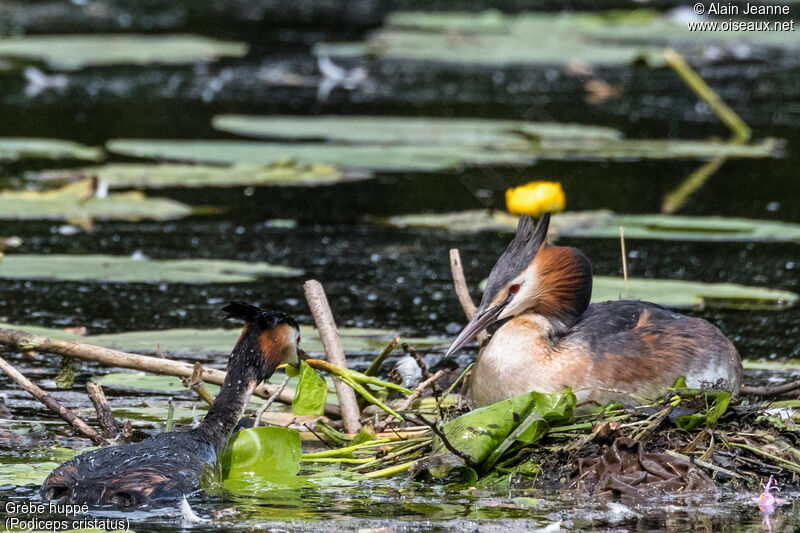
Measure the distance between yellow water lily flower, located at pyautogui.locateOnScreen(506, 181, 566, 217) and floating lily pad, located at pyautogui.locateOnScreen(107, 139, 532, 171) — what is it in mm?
5744

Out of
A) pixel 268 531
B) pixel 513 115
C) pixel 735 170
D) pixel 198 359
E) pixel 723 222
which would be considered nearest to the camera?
pixel 268 531

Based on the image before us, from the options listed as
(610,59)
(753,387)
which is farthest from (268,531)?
(610,59)

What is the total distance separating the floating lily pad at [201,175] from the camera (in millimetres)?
10887

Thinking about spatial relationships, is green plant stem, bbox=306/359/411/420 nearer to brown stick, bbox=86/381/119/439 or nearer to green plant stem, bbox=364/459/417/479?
green plant stem, bbox=364/459/417/479

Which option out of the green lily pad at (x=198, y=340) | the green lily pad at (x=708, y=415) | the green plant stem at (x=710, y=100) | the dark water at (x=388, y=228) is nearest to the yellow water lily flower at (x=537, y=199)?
the green lily pad at (x=708, y=415)

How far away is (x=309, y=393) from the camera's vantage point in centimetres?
510

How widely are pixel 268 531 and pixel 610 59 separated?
1318 cm

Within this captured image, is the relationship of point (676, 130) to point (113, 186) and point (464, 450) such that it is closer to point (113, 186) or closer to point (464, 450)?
point (113, 186)

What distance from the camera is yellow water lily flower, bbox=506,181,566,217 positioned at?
551cm

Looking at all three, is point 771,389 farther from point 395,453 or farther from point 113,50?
point 113,50

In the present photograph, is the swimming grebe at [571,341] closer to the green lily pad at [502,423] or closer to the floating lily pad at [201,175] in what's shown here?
the green lily pad at [502,423]

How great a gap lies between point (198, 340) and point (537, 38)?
1228 centimetres

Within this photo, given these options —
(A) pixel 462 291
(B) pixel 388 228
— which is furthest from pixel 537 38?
(A) pixel 462 291

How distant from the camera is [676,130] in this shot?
13.6 metres
